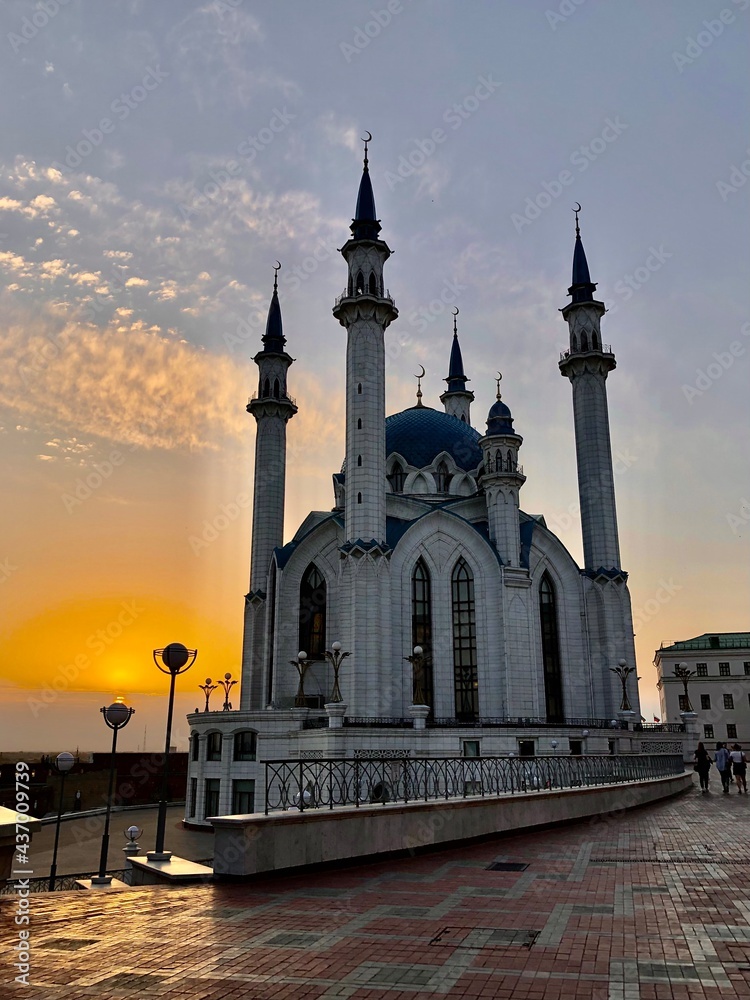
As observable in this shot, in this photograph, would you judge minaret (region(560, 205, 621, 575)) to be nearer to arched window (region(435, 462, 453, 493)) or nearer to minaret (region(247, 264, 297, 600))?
arched window (region(435, 462, 453, 493))

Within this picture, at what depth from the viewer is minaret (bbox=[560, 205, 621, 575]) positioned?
160 feet

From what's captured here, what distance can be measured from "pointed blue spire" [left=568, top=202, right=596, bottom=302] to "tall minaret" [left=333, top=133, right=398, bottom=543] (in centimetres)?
1492

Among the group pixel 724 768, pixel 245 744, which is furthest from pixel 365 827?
pixel 245 744

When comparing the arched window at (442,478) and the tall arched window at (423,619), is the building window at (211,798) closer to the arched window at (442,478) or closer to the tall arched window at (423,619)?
the tall arched window at (423,619)

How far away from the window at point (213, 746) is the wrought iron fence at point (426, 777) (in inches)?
935

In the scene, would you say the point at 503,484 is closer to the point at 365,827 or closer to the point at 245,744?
the point at 245,744

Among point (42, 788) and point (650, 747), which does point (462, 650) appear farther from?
point (42, 788)

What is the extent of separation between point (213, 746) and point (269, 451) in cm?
1992

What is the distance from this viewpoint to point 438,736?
36.5 metres

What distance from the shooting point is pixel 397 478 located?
54.8 meters

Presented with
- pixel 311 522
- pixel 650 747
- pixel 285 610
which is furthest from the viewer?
pixel 311 522

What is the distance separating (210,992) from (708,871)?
308 inches

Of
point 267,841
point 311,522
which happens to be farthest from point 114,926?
point 311,522

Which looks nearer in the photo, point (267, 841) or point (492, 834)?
point (267, 841)
